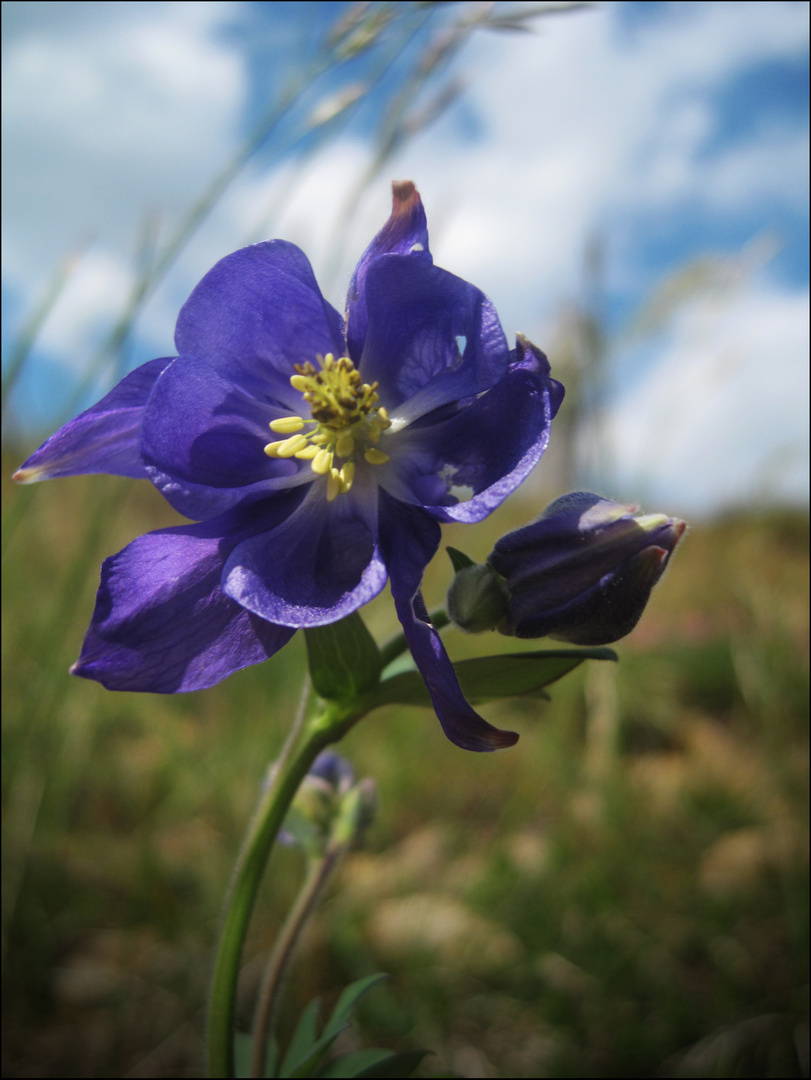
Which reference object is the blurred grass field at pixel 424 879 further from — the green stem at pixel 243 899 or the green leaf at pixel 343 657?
the green leaf at pixel 343 657

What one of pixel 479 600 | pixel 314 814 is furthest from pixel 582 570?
pixel 314 814

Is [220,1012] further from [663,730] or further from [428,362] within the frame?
[663,730]

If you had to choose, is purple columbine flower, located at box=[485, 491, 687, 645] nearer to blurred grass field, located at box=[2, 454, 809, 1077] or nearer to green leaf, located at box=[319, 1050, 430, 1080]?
green leaf, located at box=[319, 1050, 430, 1080]

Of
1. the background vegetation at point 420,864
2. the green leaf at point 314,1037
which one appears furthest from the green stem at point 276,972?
the background vegetation at point 420,864

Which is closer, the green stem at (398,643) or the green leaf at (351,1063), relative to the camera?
the green stem at (398,643)

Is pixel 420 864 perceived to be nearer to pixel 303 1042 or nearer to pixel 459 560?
pixel 303 1042

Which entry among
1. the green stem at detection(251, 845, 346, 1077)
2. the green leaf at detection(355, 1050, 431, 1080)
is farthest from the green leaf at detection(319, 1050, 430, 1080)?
the green stem at detection(251, 845, 346, 1077)
